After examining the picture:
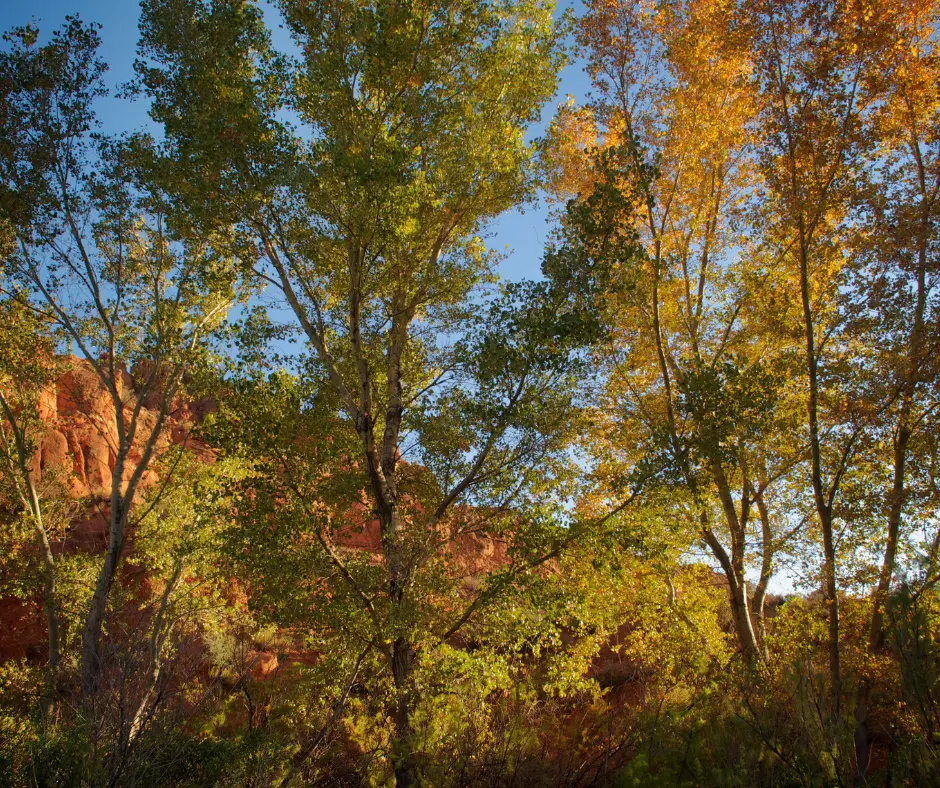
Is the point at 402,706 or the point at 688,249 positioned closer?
the point at 402,706

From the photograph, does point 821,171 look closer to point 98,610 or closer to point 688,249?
point 688,249

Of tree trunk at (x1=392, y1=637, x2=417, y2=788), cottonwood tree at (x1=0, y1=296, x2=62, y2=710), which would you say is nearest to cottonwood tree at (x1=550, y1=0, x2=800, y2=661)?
tree trunk at (x1=392, y1=637, x2=417, y2=788)

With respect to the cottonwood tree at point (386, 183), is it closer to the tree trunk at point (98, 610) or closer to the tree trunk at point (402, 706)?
the tree trunk at point (402, 706)

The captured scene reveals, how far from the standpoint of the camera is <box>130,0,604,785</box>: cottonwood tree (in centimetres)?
750

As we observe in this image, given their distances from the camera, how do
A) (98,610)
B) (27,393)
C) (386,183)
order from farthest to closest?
(27,393), (98,610), (386,183)

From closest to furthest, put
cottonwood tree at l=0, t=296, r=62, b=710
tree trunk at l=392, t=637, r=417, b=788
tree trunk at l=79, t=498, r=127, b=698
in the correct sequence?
tree trunk at l=392, t=637, r=417, b=788, tree trunk at l=79, t=498, r=127, b=698, cottonwood tree at l=0, t=296, r=62, b=710

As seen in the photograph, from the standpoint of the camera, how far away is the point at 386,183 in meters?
7.01

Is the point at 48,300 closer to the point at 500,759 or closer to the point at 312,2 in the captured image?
the point at 312,2

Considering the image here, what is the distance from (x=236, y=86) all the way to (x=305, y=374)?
4.09m

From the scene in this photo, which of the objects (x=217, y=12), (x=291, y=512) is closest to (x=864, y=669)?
(x=291, y=512)

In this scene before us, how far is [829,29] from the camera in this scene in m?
9.77

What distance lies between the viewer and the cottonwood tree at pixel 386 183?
7.50 meters

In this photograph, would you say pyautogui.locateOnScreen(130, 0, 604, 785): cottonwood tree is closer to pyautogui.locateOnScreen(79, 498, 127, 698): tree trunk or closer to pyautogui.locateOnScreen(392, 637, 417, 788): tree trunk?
pyautogui.locateOnScreen(392, 637, 417, 788): tree trunk

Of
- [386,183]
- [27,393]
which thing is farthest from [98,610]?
[386,183]
